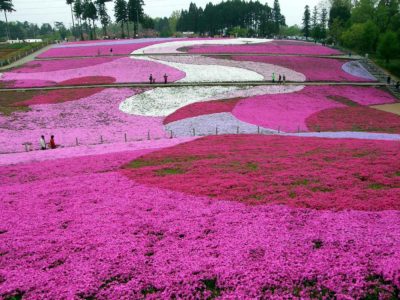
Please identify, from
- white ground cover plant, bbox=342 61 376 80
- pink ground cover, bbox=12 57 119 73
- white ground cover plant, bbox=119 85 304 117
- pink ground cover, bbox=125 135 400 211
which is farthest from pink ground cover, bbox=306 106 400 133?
pink ground cover, bbox=12 57 119 73

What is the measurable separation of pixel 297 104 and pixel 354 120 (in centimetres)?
832

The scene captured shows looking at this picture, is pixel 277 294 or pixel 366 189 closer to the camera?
pixel 277 294

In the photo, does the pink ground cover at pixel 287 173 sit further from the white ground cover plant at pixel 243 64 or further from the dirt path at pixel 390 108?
the white ground cover plant at pixel 243 64

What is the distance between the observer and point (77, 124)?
3688 centimetres

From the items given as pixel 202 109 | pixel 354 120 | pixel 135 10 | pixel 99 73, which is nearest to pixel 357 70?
pixel 354 120

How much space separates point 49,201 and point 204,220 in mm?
7062

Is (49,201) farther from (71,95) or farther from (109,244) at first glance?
(71,95)

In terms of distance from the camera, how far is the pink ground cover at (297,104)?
36.7m

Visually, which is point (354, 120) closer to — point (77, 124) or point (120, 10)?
point (77, 124)

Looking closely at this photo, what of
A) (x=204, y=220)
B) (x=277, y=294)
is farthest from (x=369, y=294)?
(x=204, y=220)

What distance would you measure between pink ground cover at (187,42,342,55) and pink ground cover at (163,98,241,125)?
31.7 metres

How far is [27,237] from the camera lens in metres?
11.7

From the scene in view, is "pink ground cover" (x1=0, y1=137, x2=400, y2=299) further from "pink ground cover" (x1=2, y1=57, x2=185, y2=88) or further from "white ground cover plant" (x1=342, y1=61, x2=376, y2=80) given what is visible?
"white ground cover plant" (x1=342, y1=61, x2=376, y2=80)

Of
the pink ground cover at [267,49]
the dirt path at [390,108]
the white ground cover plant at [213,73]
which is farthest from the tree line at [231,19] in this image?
the dirt path at [390,108]
